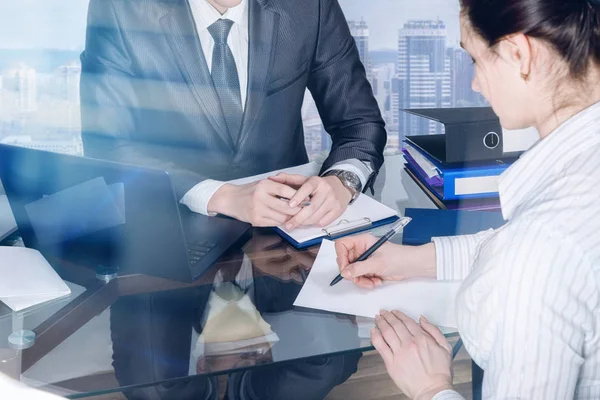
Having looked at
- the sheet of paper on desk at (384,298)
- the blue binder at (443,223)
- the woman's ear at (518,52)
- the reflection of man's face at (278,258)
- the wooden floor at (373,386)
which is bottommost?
the wooden floor at (373,386)

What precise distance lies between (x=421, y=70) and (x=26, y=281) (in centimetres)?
252

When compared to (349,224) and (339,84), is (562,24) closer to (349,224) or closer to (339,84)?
(349,224)

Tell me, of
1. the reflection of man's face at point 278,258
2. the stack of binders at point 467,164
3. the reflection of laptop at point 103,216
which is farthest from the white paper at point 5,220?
the stack of binders at point 467,164

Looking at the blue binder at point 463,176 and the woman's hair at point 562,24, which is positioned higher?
the woman's hair at point 562,24

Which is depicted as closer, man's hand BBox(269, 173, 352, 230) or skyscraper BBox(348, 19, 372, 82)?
man's hand BBox(269, 173, 352, 230)

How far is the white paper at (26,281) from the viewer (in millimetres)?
1121

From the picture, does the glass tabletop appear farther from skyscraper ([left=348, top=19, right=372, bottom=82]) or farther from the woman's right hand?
skyscraper ([left=348, top=19, right=372, bottom=82])

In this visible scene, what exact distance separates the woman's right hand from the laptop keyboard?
0.80ft

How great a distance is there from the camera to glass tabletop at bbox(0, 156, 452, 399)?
0.98 meters

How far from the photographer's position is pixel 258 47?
1.88 meters

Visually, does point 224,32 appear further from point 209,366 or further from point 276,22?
point 209,366

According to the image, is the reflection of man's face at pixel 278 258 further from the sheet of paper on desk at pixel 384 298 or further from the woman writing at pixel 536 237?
the woman writing at pixel 536 237

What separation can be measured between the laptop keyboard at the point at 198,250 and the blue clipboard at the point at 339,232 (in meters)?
0.17

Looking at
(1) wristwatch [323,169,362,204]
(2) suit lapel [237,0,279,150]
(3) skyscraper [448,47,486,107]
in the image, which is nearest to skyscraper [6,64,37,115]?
(2) suit lapel [237,0,279,150]
